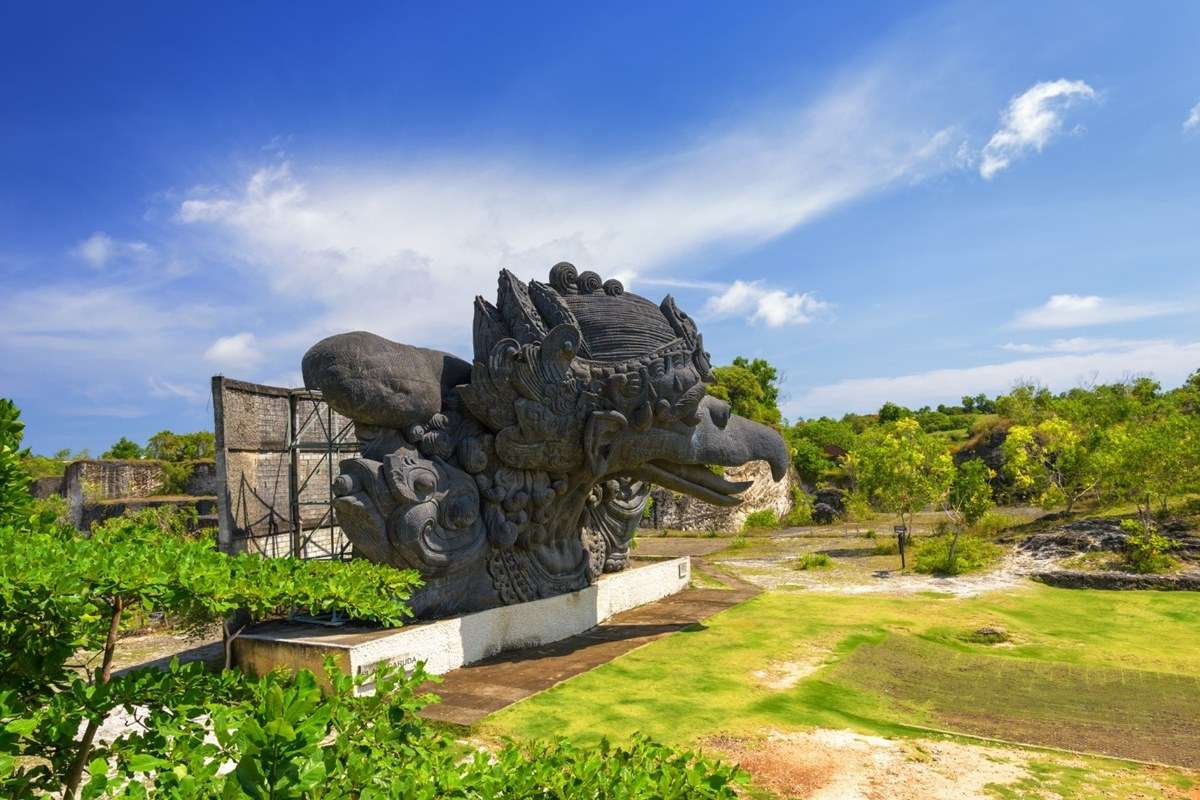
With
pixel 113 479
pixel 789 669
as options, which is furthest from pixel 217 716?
pixel 113 479

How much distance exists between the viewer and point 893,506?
17.4 m

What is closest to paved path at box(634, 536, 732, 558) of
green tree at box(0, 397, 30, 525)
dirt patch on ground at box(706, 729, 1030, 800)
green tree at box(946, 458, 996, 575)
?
green tree at box(946, 458, 996, 575)

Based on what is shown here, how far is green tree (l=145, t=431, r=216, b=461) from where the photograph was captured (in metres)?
26.0

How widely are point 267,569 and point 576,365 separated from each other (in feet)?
17.8

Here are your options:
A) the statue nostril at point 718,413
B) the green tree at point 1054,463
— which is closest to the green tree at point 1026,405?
the green tree at point 1054,463

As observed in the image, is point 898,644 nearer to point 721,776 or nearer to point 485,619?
point 485,619

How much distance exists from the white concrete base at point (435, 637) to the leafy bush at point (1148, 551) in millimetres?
8728

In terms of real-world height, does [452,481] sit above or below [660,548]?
above

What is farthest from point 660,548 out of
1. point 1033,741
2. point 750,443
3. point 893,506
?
point 1033,741

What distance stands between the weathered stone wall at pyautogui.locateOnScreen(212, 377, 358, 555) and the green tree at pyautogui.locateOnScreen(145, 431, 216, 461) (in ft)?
47.3

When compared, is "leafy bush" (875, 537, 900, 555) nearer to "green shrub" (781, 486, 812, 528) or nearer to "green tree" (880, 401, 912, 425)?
"green shrub" (781, 486, 812, 528)

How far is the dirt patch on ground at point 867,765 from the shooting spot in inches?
185

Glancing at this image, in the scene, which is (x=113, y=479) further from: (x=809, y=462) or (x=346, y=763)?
(x=809, y=462)

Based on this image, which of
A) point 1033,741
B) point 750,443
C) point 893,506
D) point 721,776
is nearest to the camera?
point 721,776
